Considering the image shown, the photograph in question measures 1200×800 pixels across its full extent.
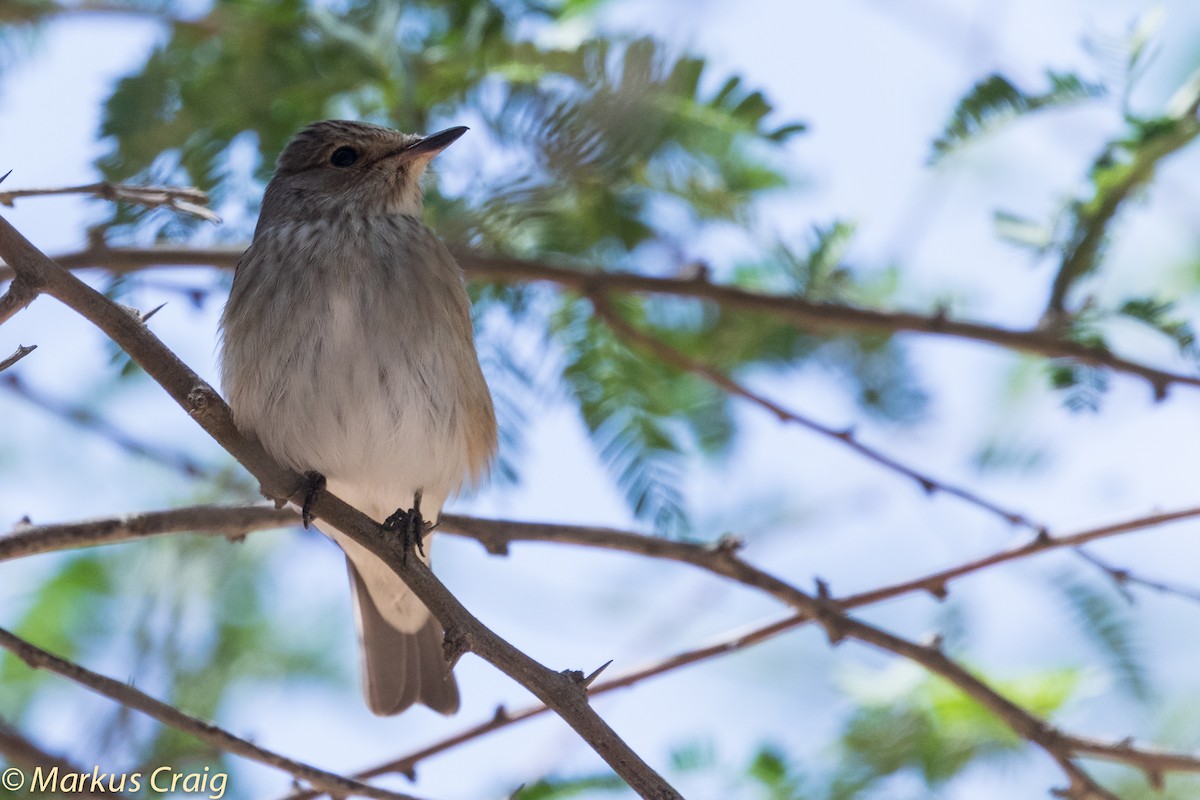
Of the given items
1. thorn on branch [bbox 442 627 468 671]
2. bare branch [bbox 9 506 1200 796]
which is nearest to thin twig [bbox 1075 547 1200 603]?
bare branch [bbox 9 506 1200 796]

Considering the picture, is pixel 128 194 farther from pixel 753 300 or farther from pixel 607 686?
pixel 753 300

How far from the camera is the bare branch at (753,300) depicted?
11.6ft

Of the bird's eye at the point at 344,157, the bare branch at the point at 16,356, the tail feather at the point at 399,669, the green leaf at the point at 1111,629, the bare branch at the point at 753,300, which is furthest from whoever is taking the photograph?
the bird's eye at the point at 344,157

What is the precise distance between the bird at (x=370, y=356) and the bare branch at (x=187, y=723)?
0.92 meters

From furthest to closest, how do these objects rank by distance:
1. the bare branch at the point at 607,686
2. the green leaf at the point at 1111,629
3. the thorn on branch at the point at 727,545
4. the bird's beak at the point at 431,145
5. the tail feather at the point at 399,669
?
the tail feather at the point at 399,669 → the green leaf at the point at 1111,629 → the bird's beak at the point at 431,145 → the thorn on branch at the point at 727,545 → the bare branch at the point at 607,686

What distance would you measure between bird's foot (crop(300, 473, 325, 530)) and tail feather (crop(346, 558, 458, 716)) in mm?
853

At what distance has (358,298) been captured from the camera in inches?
149

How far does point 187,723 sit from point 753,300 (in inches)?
78.9

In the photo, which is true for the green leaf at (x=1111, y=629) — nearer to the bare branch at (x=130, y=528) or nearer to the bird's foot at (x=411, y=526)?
the bird's foot at (x=411, y=526)

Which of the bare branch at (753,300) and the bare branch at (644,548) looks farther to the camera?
the bare branch at (753,300)

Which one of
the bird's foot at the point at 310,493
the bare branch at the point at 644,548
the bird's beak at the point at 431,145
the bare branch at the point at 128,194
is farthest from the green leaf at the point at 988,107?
the bare branch at the point at 128,194

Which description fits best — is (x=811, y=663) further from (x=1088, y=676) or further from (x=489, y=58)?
(x=489, y=58)

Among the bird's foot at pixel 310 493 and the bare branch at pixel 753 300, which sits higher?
the bare branch at pixel 753 300

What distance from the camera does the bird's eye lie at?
→ 4.36m
